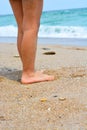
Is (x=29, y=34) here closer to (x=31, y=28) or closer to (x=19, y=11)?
(x=31, y=28)

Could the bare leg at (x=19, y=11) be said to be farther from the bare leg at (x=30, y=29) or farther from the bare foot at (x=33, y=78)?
the bare foot at (x=33, y=78)

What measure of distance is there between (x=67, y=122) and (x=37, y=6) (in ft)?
4.57

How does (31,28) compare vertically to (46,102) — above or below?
above

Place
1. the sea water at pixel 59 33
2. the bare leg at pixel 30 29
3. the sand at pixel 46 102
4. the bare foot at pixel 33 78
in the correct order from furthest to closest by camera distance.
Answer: the sea water at pixel 59 33 → the bare foot at pixel 33 78 → the bare leg at pixel 30 29 → the sand at pixel 46 102

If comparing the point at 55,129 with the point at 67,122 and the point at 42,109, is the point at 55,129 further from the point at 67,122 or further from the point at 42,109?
the point at 42,109

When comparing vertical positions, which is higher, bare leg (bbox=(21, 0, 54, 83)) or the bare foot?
bare leg (bbox=(21, 0, 54, 83))

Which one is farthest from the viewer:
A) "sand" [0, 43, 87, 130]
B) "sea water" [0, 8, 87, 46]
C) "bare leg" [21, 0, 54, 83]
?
"sea water" [0, 8, 87, 46]

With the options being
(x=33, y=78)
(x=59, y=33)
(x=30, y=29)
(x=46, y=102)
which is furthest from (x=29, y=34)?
(x=59, y=33)

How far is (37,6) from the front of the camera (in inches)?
124

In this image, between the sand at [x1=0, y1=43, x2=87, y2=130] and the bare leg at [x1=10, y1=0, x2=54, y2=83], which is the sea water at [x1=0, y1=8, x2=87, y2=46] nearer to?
the sand at [x1=0, y1=43, x2=87, y2=130]

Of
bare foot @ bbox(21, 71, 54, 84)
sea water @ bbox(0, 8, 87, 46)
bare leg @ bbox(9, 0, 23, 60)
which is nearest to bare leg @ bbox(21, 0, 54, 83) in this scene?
bare foot @ bbox(21, 71, 54, 84)

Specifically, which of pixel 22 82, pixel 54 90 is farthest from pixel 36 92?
pixel 22 82

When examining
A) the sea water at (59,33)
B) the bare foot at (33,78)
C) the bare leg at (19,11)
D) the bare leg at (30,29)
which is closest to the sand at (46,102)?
the bare foot at (33,78)

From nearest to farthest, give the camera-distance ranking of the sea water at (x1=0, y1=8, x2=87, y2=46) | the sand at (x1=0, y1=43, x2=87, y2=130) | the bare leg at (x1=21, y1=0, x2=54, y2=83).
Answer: the sand at (x1=0, y1=43, x2=87, y2=130)
the bare leg at (x1=21, y1=0, x2=54, y2=83)
the sea water at (x1=0, y1=8, x2=87, y2=46)
